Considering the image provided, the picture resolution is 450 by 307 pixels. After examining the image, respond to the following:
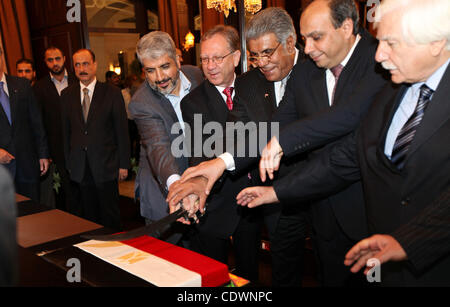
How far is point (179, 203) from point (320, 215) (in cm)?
64

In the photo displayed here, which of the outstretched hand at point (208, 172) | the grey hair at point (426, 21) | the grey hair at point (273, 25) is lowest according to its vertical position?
the outstretched hand at point (208, 172)

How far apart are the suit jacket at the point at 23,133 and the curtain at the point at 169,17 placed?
4266 millimetres

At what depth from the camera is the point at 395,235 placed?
1037 millimetres

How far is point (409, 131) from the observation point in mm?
1127

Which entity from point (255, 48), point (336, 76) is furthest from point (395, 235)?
point (255, 48)

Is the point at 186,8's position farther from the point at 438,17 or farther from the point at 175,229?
the point at 438,17

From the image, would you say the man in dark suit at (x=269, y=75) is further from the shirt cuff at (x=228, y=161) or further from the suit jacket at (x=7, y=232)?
the suit jacket at (x=7, y=232)

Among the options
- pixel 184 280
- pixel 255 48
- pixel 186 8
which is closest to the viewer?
pixel 184 280

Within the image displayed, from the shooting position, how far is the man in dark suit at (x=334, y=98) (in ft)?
4.85

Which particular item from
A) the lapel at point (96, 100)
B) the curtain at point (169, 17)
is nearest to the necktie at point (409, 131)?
the lapel at point (96, 100)

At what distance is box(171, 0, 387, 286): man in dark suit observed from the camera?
58.2 inches

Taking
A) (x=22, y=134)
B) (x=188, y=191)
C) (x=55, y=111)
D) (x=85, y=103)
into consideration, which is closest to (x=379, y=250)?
(x=188, y=191)

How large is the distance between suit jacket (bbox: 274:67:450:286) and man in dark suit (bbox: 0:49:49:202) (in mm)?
3082

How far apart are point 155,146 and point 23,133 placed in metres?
2.12
